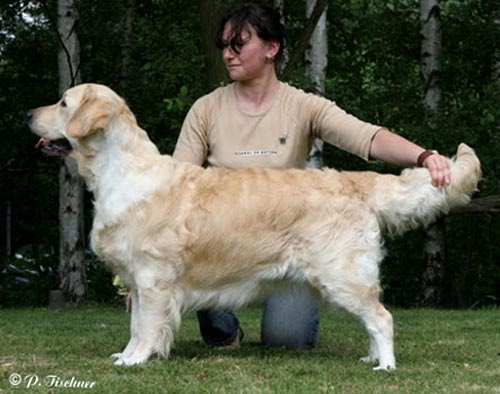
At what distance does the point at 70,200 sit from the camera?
13680 mm

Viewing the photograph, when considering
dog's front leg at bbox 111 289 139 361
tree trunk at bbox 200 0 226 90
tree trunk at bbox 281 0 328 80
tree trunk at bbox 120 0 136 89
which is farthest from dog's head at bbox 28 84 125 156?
tree trunk at bbox 120 0 136 89

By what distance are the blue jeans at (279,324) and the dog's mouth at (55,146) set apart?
4.30 feet

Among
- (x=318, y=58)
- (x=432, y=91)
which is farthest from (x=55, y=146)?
(x=432, y=91)

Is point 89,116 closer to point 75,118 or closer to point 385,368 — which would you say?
point 75,118

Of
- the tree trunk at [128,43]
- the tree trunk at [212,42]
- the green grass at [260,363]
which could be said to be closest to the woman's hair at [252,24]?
the green grass at [260,363]

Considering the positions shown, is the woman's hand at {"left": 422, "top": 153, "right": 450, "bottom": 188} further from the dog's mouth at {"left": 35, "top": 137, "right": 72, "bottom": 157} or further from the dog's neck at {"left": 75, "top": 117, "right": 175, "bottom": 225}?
the dog's mouth at {"left": 35, "top": 137, "right": 72, "bottom": 157}

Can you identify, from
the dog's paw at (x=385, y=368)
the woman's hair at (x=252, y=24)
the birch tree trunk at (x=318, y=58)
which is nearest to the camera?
the dog's paw at (x=385, y=368)

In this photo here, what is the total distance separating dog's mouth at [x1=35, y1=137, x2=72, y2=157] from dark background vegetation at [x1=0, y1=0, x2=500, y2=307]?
26.3 ft

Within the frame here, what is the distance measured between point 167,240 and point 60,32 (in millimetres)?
8677

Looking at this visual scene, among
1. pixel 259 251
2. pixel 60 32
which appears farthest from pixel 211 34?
pixel 259 251

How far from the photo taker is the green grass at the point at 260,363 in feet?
15.8

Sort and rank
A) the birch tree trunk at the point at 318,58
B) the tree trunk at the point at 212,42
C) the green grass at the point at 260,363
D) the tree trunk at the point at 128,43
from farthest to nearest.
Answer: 1. the tree trunk at the point at 128,43
2. the birch tree trunk at the point at 318,58
3. the tree trunk at the point at 212,42
4. the green grass at the point at 260,363

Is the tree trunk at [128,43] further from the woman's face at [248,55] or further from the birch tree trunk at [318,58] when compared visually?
the woman's face at [248,55]

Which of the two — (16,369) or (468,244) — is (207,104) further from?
(468,244)
